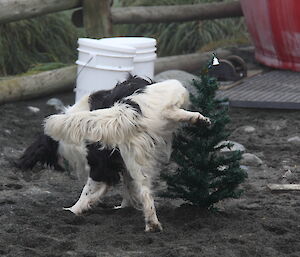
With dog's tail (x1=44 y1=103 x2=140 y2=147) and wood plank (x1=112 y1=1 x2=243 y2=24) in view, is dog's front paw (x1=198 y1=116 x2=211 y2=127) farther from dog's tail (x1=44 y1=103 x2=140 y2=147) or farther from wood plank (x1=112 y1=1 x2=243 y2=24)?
wood plank (x1=112 y1=1 x2=243 y2=24)

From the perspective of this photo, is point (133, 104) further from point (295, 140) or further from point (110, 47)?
point (295, 140)

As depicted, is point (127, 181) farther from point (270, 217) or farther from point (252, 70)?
point (252, 70)

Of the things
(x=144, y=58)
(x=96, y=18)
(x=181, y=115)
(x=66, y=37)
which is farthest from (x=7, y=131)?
(x=66, y=37)

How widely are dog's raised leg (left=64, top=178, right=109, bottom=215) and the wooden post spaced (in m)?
4.07

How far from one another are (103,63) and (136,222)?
2.21m

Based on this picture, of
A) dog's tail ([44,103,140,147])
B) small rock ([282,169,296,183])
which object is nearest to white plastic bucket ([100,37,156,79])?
small rock ([282,169,296,183])

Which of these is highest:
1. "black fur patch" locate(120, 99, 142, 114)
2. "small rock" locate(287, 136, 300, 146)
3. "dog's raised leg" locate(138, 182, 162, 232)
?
"black fur patch" locate(120, 99, 142, 114)

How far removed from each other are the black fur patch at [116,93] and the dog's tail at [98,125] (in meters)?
A: 0.12

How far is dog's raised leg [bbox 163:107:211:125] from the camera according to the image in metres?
4.41

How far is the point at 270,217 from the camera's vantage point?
4.83 metres

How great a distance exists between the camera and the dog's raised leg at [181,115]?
4406 mm

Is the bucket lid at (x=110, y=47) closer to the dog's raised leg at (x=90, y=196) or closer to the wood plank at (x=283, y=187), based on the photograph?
the wood plank at (x=283, y=187)

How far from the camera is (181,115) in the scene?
4.41m

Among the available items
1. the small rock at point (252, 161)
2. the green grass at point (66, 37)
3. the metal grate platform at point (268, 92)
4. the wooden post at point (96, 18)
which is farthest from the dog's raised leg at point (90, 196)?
the wooden post at point (96, 18)
